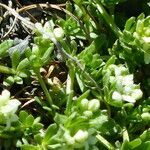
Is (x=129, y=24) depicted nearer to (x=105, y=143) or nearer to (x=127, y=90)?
(x=127, y=90)

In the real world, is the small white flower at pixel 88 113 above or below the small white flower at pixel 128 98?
above

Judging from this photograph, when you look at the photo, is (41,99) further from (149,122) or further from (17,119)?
(149,122)

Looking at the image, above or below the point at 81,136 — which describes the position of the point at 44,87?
above

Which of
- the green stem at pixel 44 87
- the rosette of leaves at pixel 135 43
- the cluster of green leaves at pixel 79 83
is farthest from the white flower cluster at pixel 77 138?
the rosette of leaves at pixel 135 43

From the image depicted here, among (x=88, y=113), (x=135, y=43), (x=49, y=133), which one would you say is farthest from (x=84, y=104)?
(x=135, y=43)

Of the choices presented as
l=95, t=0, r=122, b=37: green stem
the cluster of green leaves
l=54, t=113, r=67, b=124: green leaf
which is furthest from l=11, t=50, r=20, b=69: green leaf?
l=95, t=0, r=122, b=37: green stem

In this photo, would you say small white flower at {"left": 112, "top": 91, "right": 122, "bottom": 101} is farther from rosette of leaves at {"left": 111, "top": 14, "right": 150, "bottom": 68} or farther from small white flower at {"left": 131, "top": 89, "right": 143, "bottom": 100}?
rosette of leaves at {"left": 111, "top": 14, "right": 150, "bottom": 68}

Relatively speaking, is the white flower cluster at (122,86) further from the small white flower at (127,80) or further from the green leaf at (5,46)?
the green leaf at (5,46)

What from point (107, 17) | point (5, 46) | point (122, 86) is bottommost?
point (122, 86)
